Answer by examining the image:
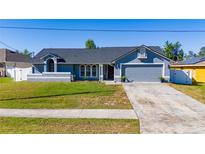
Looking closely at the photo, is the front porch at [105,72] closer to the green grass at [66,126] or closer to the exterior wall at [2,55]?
the green grass at [66,126]

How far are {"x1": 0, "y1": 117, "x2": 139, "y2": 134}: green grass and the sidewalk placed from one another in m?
0.60

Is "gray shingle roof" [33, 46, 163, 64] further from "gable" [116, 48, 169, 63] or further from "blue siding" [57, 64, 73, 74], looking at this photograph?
"gable" [116, 48, 169, 63]

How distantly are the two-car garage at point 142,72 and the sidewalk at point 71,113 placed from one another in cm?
1382

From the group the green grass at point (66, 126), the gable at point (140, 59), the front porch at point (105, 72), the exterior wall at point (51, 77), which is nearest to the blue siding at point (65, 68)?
the exterior wall at point (51, 77)

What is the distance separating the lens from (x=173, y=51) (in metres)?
64.9

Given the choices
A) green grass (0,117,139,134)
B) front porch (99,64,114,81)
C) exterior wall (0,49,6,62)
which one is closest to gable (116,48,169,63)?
front porch (99,64,114,81)

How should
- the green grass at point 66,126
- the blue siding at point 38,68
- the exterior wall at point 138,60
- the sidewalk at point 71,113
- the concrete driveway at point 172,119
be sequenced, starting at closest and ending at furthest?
the green grass at point 66,126, the concrete driveway at point 172,119, the sidewalk at point 71,113, the exterior wall at point 138,60, the blue siding at point 38,68

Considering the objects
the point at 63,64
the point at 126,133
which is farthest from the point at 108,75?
the point at 126,133

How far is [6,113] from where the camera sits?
28.0ft

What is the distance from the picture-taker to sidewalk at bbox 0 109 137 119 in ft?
26.6

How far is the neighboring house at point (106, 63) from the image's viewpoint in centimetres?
2227
